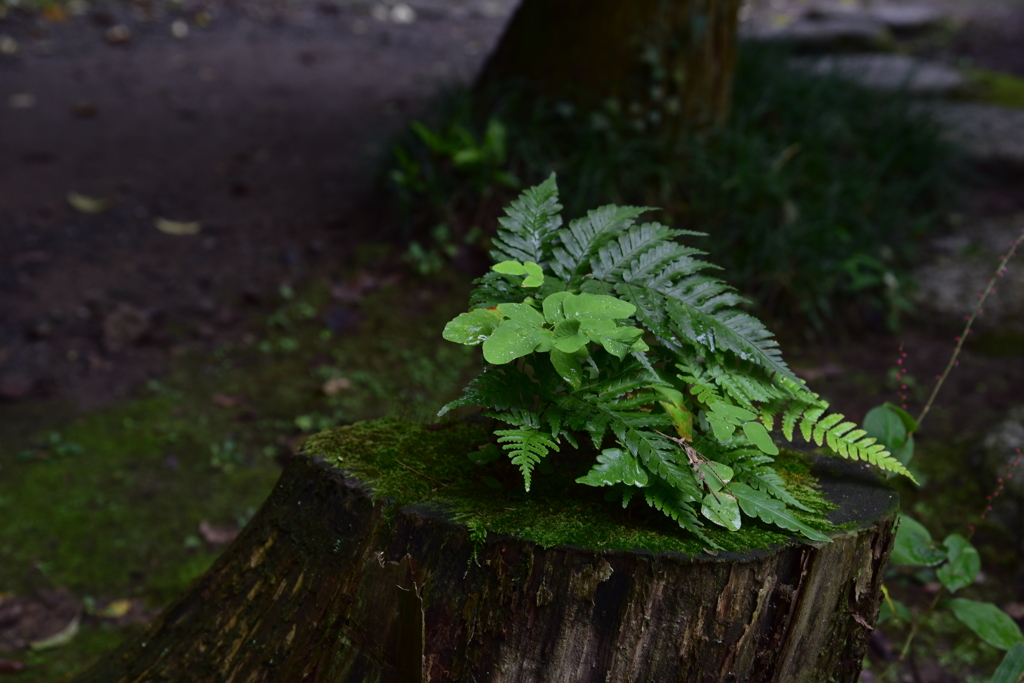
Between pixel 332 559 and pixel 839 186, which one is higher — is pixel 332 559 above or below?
above

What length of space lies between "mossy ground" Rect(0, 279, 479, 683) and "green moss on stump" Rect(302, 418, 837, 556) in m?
0.21

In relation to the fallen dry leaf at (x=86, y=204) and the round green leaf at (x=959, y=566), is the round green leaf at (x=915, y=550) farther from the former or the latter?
the fallen dry leaf at (x=86, y=204)

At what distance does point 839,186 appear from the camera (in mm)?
4758

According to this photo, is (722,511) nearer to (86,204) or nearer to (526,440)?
(526,440)

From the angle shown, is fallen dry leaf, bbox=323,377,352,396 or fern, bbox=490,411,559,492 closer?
fern, bbox=490,411,559,492

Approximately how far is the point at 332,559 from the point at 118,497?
2.05 m

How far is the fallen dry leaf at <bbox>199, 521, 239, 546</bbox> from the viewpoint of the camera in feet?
10.0

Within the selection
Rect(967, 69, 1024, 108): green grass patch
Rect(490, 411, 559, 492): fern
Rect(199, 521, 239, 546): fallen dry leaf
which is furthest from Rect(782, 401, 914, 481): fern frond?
Rect(967, 69, 1024, 108): green grass patch

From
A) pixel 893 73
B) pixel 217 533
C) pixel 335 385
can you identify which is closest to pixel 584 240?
pixel 217 533

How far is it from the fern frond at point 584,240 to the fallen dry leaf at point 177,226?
4093 millimetres

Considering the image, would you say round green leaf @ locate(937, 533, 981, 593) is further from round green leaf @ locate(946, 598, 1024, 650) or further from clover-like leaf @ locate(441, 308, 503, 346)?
clover-like leaf @ locate(441, 308, 503, 346)

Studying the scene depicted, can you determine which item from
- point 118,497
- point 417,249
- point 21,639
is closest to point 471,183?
point 417,249

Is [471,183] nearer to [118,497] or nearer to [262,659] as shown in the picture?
[118,497]

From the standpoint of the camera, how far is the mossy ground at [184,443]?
287cm
